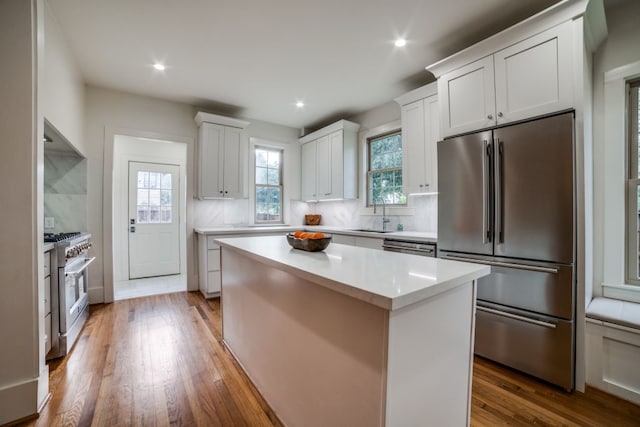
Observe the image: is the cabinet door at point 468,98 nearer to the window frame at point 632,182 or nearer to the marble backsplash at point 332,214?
the window frame at point 632,182

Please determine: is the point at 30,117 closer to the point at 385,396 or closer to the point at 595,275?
the point at 385,396

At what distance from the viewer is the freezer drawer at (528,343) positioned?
183 centimetres

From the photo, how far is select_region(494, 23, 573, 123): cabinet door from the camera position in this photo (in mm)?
1847

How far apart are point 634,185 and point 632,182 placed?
0.03 m

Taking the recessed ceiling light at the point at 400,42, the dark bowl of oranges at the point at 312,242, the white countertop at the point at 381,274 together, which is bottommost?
the white countertop at the point at 381,274

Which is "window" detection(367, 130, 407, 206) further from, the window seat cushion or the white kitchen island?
the white kitchen island

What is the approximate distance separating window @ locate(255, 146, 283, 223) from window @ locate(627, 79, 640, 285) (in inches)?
169

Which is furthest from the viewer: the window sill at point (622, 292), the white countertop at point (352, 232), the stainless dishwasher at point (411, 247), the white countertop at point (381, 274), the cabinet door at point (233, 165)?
the cabinet door at point (233, 165)

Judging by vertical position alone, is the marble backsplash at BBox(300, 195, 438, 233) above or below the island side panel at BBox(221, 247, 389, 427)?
above

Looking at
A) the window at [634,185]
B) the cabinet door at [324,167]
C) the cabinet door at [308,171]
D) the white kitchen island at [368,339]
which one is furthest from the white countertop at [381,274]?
the cabinet door at [308,171]

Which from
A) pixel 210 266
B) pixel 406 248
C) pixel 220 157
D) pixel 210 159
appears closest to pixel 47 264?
pixel 210 266

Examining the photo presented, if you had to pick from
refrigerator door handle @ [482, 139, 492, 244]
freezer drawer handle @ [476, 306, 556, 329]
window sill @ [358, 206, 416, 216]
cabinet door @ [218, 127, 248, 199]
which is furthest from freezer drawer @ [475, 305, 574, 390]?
cabinet door @ [218, 127, 248, 199]

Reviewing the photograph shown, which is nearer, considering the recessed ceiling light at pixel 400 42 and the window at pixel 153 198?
the recessed ceiling light at pixel 400 42

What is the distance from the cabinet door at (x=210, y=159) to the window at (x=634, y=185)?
4328 mm
